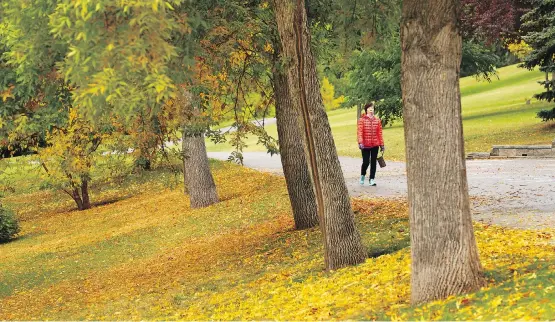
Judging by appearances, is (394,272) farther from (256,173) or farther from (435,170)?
(256,173)

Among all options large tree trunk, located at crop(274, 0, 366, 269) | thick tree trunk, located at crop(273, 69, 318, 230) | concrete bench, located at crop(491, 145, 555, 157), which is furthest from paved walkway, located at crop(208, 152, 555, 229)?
thick tree trunk, located at crop(273, 69, 318, 230)

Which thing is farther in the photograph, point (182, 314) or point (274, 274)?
point (274, 274)

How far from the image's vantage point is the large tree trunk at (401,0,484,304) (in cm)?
850

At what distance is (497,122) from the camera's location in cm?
4425

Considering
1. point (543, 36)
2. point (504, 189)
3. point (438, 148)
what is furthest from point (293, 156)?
point (543, 36)

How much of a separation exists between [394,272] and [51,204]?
2710 centimetres

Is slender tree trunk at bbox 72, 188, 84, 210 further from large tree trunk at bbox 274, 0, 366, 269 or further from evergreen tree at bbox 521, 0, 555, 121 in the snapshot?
large tree trunk at bbox 274, 0, 366, 269

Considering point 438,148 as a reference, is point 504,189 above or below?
below

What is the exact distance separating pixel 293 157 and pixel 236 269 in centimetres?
263

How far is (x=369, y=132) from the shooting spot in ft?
67.1

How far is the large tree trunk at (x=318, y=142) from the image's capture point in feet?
37.4

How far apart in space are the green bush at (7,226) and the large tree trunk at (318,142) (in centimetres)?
1766

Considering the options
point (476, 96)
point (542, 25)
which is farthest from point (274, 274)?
point (476, 96)

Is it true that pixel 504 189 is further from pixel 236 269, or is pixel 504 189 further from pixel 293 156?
pixel 236 269
